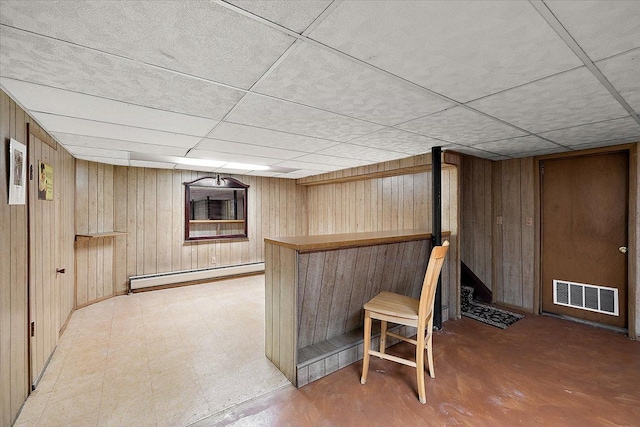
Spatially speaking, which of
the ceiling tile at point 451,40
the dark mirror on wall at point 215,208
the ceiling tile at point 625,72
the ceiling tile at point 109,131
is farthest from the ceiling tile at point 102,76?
the dark mirror on wall at point 215,208

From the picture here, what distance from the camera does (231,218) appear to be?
18.9ft

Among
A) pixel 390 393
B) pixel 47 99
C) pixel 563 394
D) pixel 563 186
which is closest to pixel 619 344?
pixel 563 394

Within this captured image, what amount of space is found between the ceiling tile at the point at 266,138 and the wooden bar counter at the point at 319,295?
0.98m

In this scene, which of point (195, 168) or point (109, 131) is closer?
point (109, 131)

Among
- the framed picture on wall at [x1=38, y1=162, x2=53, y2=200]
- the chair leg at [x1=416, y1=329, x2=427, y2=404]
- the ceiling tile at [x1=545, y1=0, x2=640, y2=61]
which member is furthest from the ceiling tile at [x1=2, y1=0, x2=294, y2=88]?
the chair leg at [x1=416, y1=329, x2=427, y2=404]

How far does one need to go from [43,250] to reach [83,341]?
3.83ft

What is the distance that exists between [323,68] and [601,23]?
1.08 meters

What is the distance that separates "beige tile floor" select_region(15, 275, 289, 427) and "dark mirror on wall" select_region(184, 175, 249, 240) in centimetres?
168

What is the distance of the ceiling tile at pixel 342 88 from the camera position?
1349mm

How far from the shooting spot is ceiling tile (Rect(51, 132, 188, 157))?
2.71 m

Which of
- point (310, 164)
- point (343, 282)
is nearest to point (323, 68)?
point (343, 282)

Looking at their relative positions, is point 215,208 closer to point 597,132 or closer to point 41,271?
point 41,271

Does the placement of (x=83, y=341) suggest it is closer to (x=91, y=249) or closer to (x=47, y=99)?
(x=91, y=249)

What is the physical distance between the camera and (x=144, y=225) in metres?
4.85
